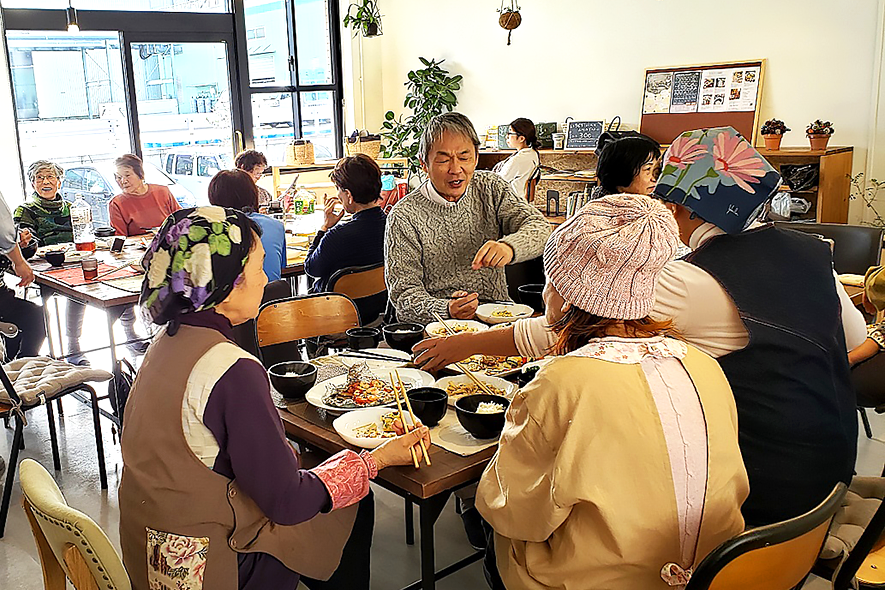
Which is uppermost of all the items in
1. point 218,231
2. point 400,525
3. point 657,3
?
point 657,3

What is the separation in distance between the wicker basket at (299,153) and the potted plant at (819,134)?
185 inches

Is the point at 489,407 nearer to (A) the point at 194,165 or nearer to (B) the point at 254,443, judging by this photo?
(B) the point at 254,443

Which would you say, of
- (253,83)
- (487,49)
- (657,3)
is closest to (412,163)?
(487,49)

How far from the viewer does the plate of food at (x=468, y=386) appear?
6.77 feet

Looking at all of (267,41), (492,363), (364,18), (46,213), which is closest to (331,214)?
(46,213)

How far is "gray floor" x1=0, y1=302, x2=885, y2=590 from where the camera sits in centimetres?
266

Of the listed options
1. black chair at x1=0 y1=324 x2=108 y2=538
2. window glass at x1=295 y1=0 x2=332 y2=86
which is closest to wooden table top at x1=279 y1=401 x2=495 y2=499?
black chair at x1=0 y1=324 x2=108 y2=538

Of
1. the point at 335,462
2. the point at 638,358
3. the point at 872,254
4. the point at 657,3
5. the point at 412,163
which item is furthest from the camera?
the point at 412,163

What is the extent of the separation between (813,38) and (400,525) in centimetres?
454

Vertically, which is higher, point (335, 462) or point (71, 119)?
point (71, 119)

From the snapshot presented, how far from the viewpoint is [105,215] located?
7.34 m

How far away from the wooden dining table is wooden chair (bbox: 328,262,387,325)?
1.51 meters

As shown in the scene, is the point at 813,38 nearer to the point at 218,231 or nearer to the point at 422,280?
the point at 422,280

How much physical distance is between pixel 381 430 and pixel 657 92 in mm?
5159
